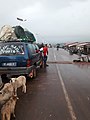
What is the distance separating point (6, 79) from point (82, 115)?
5691 mm

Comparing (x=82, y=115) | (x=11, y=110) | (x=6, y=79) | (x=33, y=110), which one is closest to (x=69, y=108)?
(x=82, y=115)

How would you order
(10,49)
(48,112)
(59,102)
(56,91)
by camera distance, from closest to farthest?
(48,112) < (59,102) < (56,91) < (10,49)

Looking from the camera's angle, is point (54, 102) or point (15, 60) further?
point (15, 60)

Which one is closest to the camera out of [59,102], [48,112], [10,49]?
[48,112]

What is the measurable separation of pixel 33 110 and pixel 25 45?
4194 mm

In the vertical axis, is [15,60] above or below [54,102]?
above

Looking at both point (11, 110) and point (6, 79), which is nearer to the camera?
point (11, 110)

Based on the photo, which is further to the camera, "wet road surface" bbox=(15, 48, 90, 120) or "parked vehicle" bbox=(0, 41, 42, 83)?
"parked vehicle" bbox=(0, 41, 42, 83)

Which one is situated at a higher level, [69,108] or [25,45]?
[25,45]

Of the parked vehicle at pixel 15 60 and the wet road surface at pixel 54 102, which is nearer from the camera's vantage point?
the wet road surface at pixel 54 102

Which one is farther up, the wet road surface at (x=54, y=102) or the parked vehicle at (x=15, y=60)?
the parked vehicle at (x=15, y=60)

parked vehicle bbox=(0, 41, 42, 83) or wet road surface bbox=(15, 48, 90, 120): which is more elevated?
parked vehicle bbox=(0, 41, 42, 83)

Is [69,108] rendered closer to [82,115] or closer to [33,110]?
[82,115]

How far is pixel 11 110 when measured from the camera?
17.8 feet
